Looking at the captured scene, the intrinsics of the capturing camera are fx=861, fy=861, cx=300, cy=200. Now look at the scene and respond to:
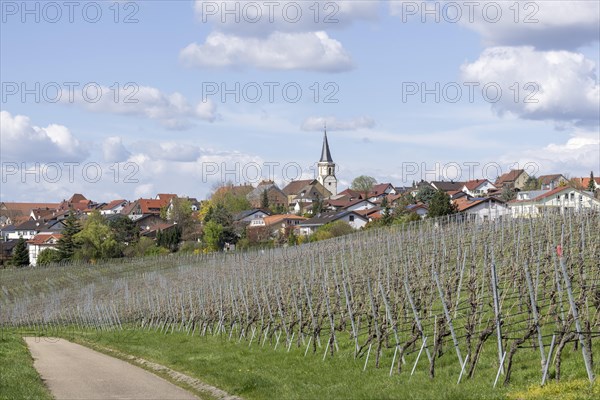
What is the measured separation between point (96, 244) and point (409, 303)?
86.5 meters

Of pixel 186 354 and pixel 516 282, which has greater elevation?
pixel 516 282

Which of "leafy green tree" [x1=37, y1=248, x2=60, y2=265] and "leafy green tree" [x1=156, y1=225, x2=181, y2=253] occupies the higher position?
"leafy green tree" [x1=156, y1=225, x2=181, y2=253]

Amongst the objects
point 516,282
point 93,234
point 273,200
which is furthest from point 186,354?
point 273,200

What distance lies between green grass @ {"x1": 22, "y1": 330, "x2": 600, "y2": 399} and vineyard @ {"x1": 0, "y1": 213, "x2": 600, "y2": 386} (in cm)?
21

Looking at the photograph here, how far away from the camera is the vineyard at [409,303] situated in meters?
16.2

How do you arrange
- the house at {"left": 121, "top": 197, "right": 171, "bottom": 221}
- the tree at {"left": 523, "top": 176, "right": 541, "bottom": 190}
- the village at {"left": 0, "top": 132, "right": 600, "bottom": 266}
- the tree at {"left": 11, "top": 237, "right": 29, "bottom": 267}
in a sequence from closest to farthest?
1. the village at {"left": 0, "top": 132, "right": 600, "bottom": 266}
2. the tree at {"left": 11, "top": 237, "right": 29, "bottom": 267}
3. the tree at {"left": 523, "top": 176, "right": 541, "bottom": 190}
4. the house at {"left": 121, "top": 197, "right": 171, "bottom": 221}

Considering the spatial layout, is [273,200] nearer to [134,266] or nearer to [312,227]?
[312,227]

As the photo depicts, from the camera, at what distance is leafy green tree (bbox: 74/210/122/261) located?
104250 millimetres

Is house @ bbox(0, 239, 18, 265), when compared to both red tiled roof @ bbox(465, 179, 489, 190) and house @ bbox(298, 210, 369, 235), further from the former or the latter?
red tiled roof @ bbox(465, 179, 489, 190)

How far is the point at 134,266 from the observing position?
8119 centimetres

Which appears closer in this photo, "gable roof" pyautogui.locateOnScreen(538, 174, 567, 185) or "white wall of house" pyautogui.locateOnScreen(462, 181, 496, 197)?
"gable roof" pyautogui.locateOnScreen(538, 174, 567, 185)

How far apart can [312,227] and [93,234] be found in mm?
31549

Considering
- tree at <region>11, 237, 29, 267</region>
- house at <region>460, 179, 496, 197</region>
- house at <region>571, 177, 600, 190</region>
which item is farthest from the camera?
house at <region>460, 179, 496, 197</region>

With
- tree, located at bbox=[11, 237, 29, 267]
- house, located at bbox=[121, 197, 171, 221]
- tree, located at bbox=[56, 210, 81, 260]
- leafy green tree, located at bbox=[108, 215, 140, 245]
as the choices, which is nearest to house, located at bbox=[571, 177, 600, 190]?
leafy green tree, located at bbox=[108, 215, 140, 245]
